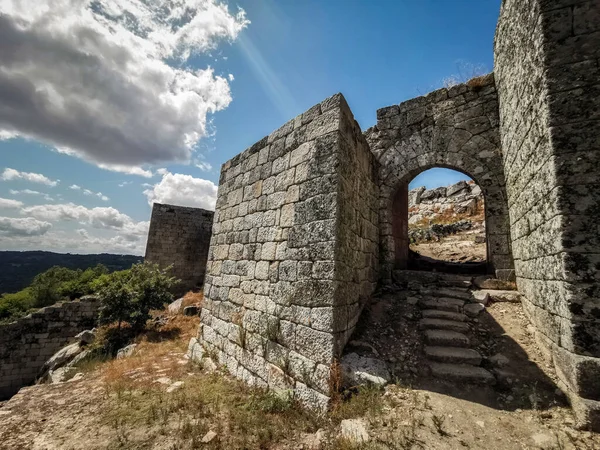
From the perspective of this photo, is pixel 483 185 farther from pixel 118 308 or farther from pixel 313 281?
pixel 118 308

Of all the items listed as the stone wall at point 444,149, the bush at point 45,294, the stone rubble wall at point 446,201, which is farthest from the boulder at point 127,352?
the stone rubble wall at point 446,201

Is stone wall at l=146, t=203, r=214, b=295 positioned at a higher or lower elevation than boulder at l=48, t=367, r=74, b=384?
higher

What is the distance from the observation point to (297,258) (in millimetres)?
3469

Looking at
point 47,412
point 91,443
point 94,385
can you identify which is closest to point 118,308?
point 94,385

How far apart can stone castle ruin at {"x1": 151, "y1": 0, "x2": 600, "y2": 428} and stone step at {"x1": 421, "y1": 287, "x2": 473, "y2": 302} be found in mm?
673

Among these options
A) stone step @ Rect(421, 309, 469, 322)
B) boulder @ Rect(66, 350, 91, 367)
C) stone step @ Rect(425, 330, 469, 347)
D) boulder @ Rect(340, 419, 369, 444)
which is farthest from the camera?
boulder @ Rect(66, 350, 91, 367)

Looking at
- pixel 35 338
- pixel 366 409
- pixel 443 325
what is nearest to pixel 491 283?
pixel 443 325

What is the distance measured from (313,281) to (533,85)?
137 inches

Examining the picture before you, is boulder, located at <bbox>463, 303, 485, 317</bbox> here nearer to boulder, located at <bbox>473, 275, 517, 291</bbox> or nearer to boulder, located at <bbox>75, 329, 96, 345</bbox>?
boulder, located at <bbox>473, 275, 517, 291</bbox>

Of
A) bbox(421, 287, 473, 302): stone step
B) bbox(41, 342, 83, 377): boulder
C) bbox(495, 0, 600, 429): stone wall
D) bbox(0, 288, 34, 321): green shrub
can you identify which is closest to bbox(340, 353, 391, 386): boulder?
bbox(495, 0, 600, 429): stone wall

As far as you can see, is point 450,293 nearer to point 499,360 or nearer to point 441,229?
point 499,360

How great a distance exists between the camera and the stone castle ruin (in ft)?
8.32

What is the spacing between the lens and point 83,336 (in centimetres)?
842

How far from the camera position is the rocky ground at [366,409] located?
2.28m
